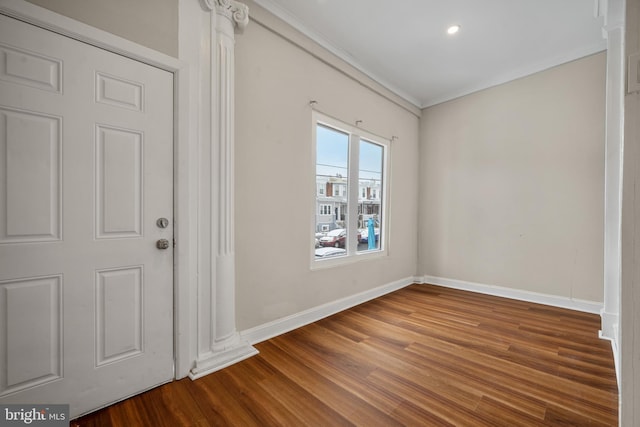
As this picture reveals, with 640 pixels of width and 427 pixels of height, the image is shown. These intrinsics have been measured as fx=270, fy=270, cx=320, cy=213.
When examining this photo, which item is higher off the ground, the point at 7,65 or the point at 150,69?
the point at 150,69

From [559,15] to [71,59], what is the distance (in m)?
3.95

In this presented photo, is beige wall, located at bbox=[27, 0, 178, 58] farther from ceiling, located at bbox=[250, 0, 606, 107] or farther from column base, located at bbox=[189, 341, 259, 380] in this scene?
column base, located at bbox=[189, 341, 259, 380]

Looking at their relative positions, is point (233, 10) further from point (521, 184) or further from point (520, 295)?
point (520, 295)

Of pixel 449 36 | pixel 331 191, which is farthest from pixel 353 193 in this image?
pixel 449 36

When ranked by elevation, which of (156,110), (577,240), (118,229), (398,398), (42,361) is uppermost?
(156,110)

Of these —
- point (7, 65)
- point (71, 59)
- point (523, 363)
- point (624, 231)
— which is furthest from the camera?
point (523, 363)

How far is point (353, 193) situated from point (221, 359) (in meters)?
2.32

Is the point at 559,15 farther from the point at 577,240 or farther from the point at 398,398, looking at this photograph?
the point at 398,398

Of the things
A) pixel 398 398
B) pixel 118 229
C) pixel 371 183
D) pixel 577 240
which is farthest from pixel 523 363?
pixel 118 229

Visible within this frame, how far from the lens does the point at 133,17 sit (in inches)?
66.2

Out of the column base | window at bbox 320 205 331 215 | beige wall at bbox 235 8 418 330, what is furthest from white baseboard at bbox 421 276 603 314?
the column base

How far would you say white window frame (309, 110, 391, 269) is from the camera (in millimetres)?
2930

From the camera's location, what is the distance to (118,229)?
1.65 meters

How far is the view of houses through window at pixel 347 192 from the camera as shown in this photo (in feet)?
10.1
